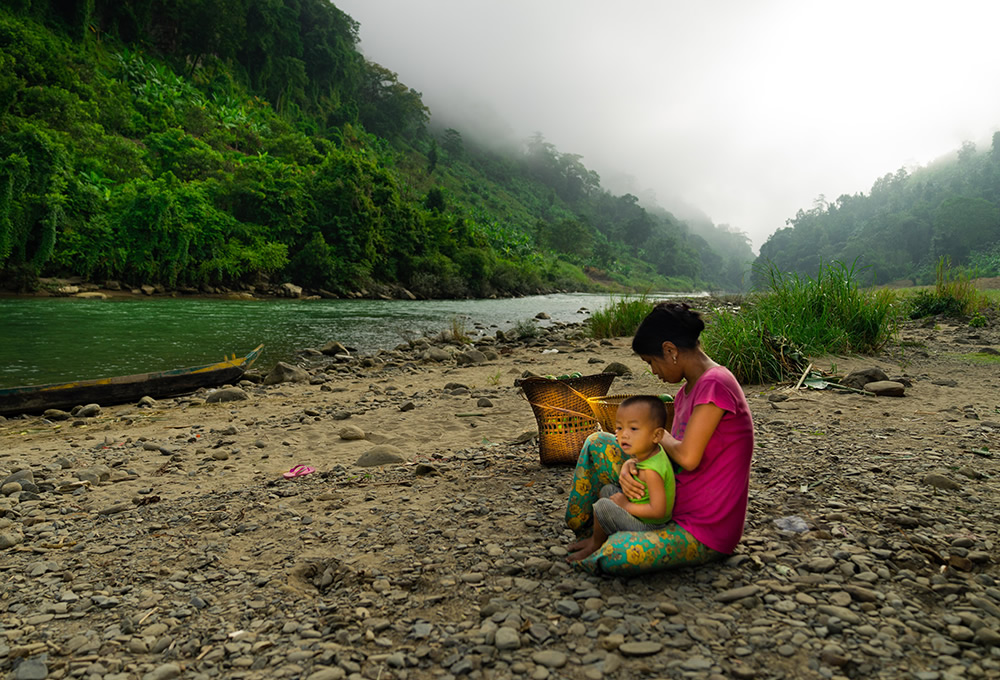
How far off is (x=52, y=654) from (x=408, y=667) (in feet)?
4.79

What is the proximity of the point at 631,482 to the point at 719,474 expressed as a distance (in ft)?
1.27

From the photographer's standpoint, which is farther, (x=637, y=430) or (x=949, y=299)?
(x=949, y=299)

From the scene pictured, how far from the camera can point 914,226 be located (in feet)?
219

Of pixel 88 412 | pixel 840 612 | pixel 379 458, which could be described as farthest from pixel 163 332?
pixel 840 612

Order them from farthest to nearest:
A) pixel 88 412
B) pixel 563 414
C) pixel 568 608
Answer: pixel 88 412, pixel 563 414, pixel 568 608

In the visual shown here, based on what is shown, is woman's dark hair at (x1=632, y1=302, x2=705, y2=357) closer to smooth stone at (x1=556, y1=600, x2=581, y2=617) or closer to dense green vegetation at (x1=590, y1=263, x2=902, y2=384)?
smooth stone at (x1=556, y1=600, x2=581, y2=617)

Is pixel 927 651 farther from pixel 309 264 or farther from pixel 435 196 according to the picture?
pixel 435 196

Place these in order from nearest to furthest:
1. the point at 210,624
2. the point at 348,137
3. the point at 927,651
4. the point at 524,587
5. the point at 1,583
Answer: the point at 927,651
the point at 210,624
the point at 524,587
the point at 1,583
the point at 348,137

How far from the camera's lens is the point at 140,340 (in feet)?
43.5

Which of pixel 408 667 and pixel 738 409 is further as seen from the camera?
pixel 738 409

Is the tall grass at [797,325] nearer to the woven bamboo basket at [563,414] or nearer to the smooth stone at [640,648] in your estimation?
the woven bamboo basket at [563,414]

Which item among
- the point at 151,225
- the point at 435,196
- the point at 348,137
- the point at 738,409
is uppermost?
the point at 348,137

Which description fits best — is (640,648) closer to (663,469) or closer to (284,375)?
(663,469)

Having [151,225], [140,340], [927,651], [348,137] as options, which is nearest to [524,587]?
[927,651]
